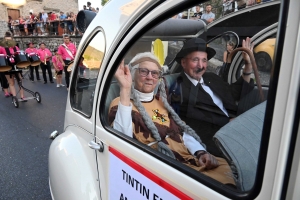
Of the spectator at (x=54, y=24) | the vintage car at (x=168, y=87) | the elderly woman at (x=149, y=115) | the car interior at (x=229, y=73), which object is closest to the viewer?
the vintage car at (x=168, y=87)

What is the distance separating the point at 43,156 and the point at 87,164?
2.33 m

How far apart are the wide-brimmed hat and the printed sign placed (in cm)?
73

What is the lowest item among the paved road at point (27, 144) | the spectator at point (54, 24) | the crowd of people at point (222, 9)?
the paved road at point (27, 144)

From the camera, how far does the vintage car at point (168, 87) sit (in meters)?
0.59

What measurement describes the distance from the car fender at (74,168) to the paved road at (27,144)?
1187mm

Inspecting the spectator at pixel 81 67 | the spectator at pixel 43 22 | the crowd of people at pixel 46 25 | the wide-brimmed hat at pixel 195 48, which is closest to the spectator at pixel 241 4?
the wide-brimmed hat at pixel 195 48

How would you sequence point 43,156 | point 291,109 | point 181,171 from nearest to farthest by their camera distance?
point 291,109 < point 181,171 < point 43,156

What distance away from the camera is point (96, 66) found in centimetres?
139

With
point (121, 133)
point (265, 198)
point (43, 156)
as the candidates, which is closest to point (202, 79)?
point (121, 133)

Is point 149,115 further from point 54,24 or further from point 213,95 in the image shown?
point 54,24

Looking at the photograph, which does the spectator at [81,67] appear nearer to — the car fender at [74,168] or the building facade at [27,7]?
the car fender at [74,168]

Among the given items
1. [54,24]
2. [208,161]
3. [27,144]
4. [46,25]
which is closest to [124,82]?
[208,161]

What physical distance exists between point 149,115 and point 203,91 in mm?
360

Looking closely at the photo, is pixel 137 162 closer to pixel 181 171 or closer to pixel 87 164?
pixel 181 171
